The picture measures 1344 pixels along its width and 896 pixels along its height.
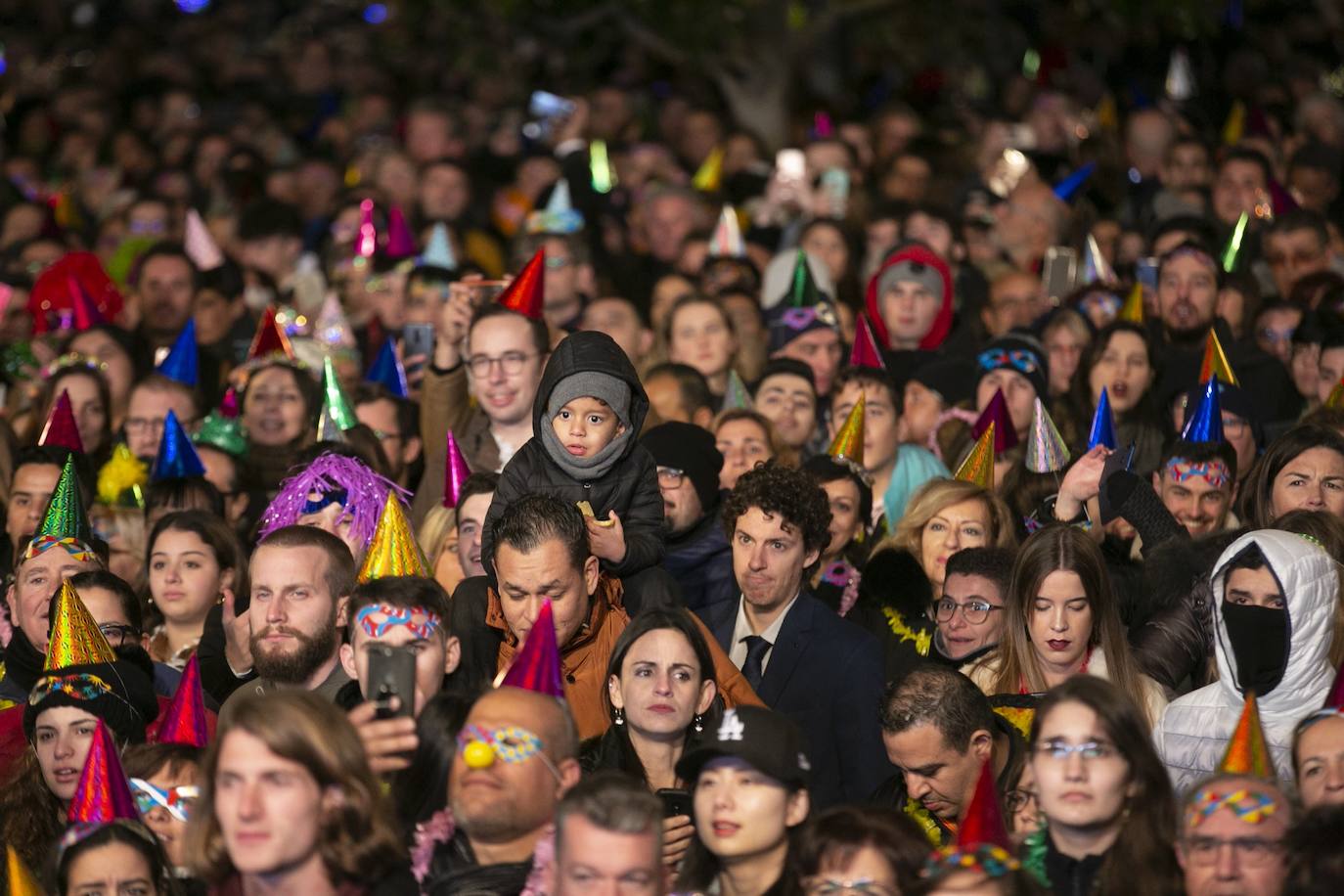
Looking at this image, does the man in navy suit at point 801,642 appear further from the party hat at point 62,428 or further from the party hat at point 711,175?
the party hat at point 711,175

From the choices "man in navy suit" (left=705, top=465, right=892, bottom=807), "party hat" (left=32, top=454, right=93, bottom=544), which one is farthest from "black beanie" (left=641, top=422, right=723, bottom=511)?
"party hat" (left=32, top=454, right=93, bottom=544)

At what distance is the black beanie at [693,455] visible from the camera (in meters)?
8.10

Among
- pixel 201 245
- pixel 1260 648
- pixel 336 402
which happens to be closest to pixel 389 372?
pixel 336 402

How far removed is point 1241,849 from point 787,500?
2366 mm

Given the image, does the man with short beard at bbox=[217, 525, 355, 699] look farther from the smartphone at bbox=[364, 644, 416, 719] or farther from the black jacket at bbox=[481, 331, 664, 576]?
the smartphone at bbox=[364, 644, 416, 719]

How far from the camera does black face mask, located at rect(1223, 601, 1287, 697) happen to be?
6477mm

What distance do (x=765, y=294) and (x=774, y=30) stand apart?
434cm

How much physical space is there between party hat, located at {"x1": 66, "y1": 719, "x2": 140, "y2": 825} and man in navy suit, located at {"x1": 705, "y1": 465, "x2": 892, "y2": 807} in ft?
6.69

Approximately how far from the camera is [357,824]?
5.40 meters

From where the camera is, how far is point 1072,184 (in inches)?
497

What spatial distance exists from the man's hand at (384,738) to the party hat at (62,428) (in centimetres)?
395

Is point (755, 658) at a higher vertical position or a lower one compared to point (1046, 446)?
lower

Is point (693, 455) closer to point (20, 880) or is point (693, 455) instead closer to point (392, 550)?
point (392, 550)

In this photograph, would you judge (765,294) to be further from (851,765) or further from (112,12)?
(112,12)
